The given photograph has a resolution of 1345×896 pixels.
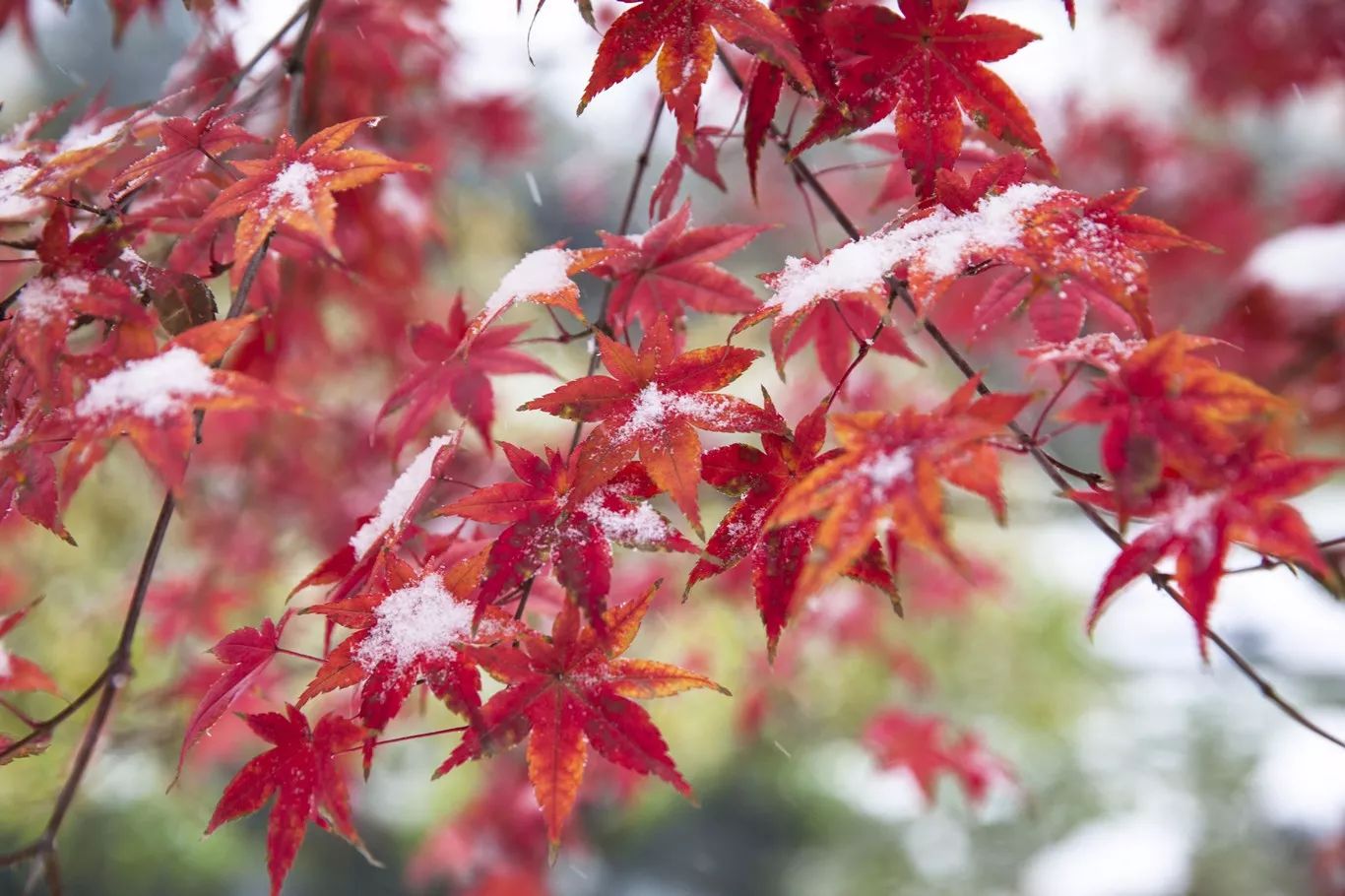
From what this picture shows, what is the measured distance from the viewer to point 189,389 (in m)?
0.61

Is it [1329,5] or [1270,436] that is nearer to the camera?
[1270,436]

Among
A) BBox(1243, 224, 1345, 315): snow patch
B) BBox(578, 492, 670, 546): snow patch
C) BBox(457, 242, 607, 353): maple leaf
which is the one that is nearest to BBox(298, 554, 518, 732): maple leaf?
BBox(578, 492, 670, 546): snow patch

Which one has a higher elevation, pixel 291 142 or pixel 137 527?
pixel 291 142

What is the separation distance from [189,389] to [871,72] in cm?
64

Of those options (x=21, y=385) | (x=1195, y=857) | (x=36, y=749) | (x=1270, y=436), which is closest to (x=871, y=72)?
(x=1270, y=436)

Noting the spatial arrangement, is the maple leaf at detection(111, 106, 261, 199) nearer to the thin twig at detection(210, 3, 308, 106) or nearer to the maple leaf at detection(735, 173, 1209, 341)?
the thin twig at detection(210, 3, 308, 106)

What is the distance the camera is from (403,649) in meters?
0.70

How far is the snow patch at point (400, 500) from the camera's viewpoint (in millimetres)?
764

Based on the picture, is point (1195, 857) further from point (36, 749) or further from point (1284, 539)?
point (36, 749)

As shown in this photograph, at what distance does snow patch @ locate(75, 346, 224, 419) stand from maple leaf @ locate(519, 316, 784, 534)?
0.24 meters

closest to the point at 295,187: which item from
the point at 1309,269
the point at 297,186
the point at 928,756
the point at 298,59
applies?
the point at 297,186

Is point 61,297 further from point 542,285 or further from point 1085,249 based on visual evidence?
point 1085,249

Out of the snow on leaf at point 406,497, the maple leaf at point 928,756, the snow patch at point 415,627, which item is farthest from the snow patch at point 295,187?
the maple leaf at point 928,756

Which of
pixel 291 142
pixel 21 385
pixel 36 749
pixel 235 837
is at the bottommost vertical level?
pixel 235 837
